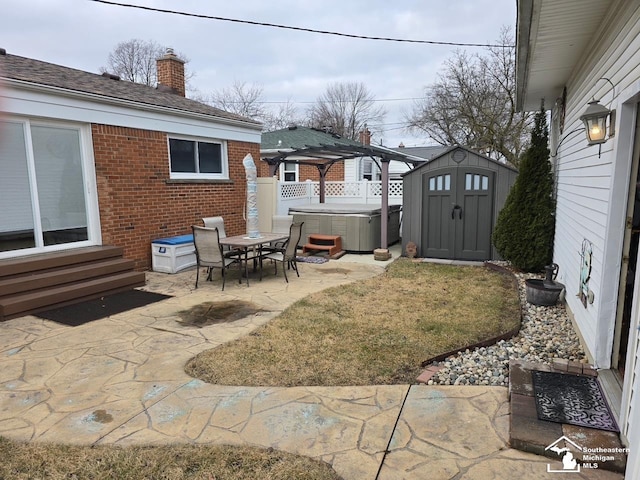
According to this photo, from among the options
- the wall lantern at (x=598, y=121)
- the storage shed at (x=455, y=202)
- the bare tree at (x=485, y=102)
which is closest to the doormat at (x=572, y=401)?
the wall lantern at (x=598, y=121)

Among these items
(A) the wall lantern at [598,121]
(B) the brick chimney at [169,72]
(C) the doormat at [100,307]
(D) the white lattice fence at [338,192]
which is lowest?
(C) the doormat at [100,307]

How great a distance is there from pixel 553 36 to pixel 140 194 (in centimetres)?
636

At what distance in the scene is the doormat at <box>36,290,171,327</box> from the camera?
4695mm

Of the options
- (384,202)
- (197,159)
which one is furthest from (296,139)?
(384,202)

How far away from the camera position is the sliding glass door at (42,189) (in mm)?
5453

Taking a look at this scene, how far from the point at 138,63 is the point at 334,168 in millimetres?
19268

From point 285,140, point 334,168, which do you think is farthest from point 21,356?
point 334,168

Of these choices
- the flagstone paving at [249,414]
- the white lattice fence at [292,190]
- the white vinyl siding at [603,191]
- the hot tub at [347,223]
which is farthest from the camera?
the white lattice fence at [292,190]

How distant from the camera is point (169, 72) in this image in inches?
389

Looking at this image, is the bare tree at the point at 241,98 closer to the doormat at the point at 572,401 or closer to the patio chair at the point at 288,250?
the patio chair at the point at 288,250

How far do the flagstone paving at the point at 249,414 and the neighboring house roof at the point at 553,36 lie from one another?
2.95m

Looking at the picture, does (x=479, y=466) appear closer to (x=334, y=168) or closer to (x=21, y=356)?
(x=21, y=356)

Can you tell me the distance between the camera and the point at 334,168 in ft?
57.8

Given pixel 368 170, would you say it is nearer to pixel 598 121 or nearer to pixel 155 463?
pixel 598 121
